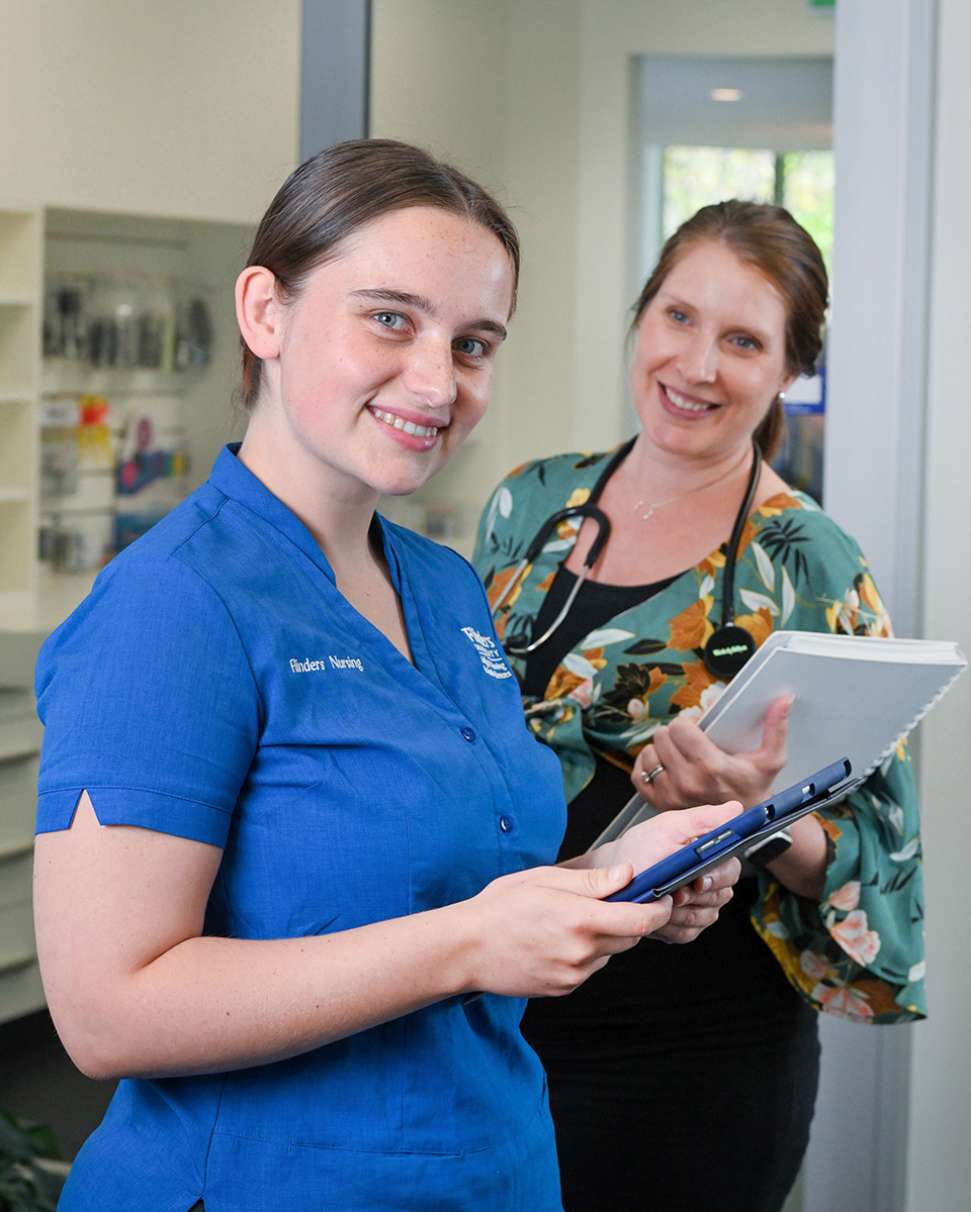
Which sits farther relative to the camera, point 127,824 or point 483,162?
point 483,162

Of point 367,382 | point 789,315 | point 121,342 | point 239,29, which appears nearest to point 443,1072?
point 367,382

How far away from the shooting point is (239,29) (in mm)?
2527

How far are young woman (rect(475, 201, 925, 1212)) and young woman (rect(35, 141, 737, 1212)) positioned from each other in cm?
49

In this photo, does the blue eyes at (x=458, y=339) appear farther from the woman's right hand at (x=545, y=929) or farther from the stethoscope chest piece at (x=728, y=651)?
the stethoscope chest piece at (x=728, y=651)

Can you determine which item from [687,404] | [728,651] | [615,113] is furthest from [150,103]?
[728,651]

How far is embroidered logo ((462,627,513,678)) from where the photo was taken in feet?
4.45

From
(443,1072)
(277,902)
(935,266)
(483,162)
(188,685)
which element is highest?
(483,162)

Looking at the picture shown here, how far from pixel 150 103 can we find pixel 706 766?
1.50 metres

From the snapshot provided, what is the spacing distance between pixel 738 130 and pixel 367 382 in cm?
160

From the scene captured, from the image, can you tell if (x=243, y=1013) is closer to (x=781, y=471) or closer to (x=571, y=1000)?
(x=571, y=1000)

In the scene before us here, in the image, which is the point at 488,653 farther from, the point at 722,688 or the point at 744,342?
the point at 744,342

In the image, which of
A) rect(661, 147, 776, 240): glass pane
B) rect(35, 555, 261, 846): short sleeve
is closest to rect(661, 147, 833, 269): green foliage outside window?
rect(661, 147, 776, 240): glass pane

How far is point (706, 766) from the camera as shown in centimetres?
157

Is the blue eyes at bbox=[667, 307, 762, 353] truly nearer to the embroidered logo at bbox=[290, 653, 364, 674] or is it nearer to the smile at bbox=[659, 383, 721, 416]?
the smile at bbox=[659, 383, 721, 416]
